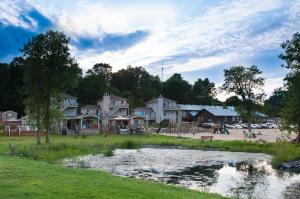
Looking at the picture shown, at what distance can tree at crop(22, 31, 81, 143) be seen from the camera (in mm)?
46763

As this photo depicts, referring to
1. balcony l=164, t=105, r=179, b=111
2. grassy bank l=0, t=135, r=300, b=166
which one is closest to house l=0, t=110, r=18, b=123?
balcony l=164, t=105, r=179, b=111

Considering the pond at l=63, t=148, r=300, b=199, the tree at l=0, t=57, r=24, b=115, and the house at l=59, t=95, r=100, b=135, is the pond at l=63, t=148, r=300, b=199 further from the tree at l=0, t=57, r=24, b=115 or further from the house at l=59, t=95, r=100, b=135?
the tree at l=0, t=57, r=24, b=115

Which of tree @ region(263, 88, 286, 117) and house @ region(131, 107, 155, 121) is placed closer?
tree @ region(263, 88, 286, 117)

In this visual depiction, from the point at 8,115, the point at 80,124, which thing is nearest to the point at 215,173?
the point at 80,124

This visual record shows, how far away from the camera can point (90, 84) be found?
119812mm

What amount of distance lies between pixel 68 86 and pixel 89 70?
9453 centimetres

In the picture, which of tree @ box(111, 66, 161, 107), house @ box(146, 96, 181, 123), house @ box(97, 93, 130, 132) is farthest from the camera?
tree @ box(111, 66, 161, 107)

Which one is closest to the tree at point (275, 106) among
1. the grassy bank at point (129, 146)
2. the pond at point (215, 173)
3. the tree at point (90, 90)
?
the grassy bank at point (129, 146)

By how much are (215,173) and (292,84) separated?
22781 millimetres

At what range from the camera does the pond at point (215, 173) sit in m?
21.8

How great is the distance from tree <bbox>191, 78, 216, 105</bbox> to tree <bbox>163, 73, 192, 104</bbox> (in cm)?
358

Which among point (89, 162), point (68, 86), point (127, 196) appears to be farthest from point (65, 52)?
point (127, 196)

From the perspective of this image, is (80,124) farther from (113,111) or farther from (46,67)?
(46,67)

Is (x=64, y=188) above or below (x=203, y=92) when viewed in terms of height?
below
